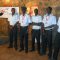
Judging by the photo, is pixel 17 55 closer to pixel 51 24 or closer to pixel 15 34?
pixel 15 34

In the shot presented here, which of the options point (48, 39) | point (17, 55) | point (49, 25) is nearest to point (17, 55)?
point (17, 55)

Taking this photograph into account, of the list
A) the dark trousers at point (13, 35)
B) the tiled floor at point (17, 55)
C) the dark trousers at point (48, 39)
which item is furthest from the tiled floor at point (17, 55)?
the dark trousers at point (13, 35)

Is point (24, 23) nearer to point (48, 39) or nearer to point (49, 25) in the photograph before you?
point (49, 25)

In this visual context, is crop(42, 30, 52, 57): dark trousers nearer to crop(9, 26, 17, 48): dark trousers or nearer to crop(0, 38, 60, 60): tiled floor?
crop(0, 38, 60, 60): tiled floor

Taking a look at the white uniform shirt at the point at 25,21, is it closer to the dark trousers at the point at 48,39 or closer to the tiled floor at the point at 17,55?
the dark trousers at the point at 48,39

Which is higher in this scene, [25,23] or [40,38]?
[25,23]

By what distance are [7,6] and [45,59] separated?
11.5 ft

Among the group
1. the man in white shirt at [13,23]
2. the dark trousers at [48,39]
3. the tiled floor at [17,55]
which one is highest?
the man in white shirt at [13,23]

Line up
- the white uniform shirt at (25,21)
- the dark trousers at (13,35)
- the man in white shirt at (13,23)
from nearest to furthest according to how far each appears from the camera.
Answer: the white uniform shirt at (25,21)
the man in white shirt at (13,23)
the dark trousers at (13,35)

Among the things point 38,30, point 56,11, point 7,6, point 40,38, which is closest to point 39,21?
point 38,30

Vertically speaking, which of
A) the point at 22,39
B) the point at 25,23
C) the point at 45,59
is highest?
the point at 25,23

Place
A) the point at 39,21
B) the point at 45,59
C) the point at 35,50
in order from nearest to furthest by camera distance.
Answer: the point at 45,59
the point at 39,21
the point at 35,50

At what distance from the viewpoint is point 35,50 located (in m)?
8.19

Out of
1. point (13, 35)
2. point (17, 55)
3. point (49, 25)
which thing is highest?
point (49, 25)
